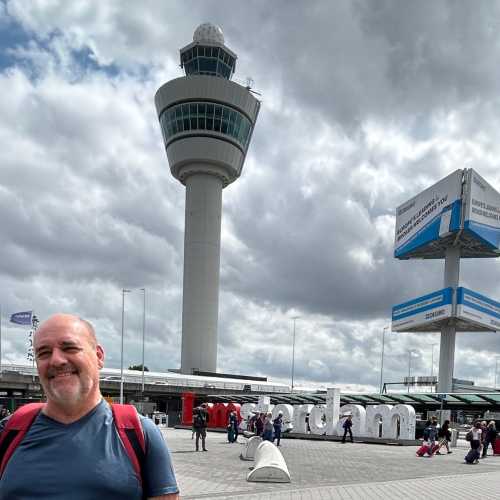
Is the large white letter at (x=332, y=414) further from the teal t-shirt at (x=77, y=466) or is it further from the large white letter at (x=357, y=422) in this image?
the teal t-shirt at (x=77, y=466)

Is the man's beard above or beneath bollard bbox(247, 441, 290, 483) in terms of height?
above

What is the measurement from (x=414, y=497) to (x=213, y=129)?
255 feet

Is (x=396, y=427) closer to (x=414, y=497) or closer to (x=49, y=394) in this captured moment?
(x=414, y=497)

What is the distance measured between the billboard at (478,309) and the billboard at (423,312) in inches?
39.4

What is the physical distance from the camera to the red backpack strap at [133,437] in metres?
2.67

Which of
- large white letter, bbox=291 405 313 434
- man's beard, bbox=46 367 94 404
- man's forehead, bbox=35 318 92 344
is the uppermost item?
man's forehead, bbox=35 318 92 344

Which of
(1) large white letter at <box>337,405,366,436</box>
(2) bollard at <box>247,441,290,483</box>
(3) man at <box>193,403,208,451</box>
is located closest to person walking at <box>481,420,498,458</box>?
(1) large white letter at <box>337,405,366,436</box>

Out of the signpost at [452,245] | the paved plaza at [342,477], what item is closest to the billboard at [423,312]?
the signpost at [452,245]

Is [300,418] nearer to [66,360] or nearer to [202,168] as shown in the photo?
[66,360]

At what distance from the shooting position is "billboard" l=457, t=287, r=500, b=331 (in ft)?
190

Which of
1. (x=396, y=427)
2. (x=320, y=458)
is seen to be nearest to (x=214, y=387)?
(x=396, y=427)

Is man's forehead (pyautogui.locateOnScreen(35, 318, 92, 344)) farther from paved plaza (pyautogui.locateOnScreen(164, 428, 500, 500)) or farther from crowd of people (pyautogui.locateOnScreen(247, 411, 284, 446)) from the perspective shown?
crowd of people (pyautogui.locateOnScreen(247, 411, 284, 446))

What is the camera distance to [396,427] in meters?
34.9

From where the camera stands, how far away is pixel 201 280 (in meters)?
87.1
